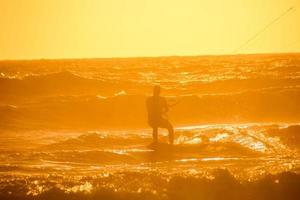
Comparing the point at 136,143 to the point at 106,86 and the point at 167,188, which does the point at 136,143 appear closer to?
the point at 167,188

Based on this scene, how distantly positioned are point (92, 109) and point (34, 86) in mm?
8088

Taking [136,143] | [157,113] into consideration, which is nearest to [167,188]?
[157,113]

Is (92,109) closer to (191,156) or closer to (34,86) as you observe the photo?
(34,86)

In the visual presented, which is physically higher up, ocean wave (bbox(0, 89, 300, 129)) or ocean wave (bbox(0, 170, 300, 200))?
ocean wave (bbox(0, 89, 300, 129))

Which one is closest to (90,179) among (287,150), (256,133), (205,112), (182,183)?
(182,183)

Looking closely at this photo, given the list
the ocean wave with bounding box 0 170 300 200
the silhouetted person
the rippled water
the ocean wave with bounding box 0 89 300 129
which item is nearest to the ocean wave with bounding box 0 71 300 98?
the rippled water

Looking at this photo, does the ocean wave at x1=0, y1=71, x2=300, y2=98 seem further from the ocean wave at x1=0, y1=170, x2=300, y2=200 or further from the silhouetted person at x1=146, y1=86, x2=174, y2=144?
the ocean wave at x1=0, y1=170, x2=300, y2=200

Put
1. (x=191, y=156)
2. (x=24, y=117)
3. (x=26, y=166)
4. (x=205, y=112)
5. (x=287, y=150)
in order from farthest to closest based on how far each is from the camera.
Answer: (x=205, y=112) → (x=24, y=117) → (x=287, y=150) → (x=191, y=156) → (x=26, y=166)

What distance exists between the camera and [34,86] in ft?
114

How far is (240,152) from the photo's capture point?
1312 cm

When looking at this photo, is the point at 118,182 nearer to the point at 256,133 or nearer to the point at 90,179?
the point at 90,179

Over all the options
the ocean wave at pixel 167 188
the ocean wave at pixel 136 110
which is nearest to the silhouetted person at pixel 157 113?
the ocean wave at pixel 167 188

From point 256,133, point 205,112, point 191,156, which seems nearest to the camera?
point 191,156

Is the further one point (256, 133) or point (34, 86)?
point (34, 86)
